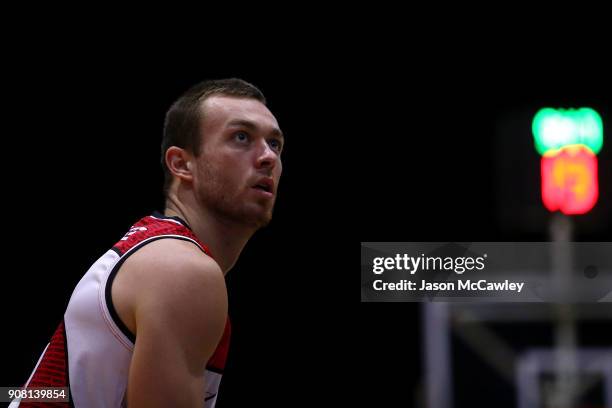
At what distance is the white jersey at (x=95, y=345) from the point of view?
169 centimetres

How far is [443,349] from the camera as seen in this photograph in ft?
21.0

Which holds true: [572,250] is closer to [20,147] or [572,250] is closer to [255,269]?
[255,269]

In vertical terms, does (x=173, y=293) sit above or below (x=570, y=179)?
below

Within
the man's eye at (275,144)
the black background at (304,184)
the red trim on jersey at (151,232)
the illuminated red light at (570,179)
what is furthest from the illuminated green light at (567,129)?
the red trim on jersey at (151,232)

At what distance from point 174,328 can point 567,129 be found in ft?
12.3

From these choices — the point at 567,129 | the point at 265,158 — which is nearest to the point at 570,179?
the point at 567,129

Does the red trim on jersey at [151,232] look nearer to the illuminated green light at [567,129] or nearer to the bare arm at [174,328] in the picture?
the bare arm at [174,328]

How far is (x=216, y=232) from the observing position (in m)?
2.08

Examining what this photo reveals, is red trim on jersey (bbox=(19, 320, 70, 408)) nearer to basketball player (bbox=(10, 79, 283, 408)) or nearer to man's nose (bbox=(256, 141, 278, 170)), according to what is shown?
basketball player (bbox=(10, 79, 283, 408))

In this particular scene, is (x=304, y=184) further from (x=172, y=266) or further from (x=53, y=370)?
(x=172, y=266)

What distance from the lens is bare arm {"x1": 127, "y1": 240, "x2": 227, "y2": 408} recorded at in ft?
5.20

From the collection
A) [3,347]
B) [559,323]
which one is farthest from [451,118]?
[3,347]

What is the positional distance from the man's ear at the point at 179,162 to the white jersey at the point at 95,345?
1.03 feet

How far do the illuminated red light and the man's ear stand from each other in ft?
10.4
